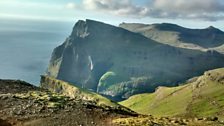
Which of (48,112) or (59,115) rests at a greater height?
(48,112)

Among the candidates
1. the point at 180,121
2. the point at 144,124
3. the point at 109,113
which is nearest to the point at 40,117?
the point at 109,113

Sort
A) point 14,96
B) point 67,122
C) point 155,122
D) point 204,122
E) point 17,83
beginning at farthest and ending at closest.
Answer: point 17,83 < point 14,96 < point 204,122 < point 155,122 < point 67,122

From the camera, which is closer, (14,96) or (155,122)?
(155,122)

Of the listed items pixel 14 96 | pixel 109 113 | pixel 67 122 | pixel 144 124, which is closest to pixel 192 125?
pixel 144 124

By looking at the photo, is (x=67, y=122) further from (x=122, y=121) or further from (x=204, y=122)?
(x=204, y=122)

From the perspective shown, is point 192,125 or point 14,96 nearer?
point 192,125

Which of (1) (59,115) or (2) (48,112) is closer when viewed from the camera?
(1) (59,115)

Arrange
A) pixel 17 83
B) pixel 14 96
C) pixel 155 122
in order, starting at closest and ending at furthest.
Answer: pixel 155 122, pixel 14 96, pixel 17 83

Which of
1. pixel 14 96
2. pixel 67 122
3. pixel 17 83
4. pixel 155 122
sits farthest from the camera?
pixel 17 83

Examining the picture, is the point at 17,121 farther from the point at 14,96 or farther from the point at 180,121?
the point at 180,121
